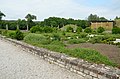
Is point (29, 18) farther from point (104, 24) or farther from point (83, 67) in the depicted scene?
point (83, 67)

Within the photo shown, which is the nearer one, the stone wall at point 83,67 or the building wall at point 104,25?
the stone wall at point 83,67

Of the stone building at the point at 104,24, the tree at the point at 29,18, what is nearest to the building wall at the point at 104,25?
the stone building at the point at 104,24

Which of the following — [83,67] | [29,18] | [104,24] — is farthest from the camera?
[104,24]

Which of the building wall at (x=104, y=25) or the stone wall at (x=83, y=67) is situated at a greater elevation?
the building wall at (x=104, y=25)

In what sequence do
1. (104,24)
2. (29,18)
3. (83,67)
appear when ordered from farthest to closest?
(104,24)
(29,18)
(83,67)

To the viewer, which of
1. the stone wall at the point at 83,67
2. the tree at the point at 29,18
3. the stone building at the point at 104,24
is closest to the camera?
the stone wall at the point at 83,67

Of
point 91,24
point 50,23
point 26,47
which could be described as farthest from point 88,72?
point 91,24

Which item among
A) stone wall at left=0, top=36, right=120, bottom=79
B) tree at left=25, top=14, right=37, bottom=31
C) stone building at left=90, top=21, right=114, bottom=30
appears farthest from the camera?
stone building at left=90, top=21, right=114, bottom=30

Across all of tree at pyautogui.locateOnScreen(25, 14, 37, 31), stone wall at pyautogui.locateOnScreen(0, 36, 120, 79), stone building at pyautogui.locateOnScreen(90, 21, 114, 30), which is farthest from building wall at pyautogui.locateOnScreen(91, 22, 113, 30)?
stone wall at pyautogui.locateOnScreen(0, 36, 120, 79)

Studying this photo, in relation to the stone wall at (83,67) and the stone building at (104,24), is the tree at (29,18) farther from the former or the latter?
the stone wall at (83,67)

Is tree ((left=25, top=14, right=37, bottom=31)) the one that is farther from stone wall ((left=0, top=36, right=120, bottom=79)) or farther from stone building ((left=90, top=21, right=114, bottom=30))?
stone wall ((left=0, top=36, right=120, bottom=79))

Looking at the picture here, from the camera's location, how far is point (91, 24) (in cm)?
5388

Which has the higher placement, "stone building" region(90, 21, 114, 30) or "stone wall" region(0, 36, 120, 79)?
"stone building" region(90, 21, 114, 30)

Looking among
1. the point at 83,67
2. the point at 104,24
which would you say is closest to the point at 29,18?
the point at 104,24
